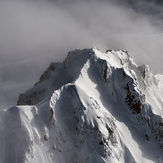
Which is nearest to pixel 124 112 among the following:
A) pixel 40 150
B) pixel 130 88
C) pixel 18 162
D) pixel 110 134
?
pixel 130 88

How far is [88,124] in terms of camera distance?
33.9 metres

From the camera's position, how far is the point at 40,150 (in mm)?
32406

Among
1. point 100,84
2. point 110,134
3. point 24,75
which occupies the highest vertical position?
point 24,75

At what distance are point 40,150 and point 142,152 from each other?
1887cm

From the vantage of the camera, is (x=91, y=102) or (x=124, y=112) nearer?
(x=91, y=102)

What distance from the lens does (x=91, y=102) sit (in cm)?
3619

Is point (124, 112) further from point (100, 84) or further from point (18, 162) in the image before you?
point (18, 162)

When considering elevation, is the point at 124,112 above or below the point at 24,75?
below

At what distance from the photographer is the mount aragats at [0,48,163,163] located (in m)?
32.4

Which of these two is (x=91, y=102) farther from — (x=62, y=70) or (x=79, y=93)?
(x=62, y=70)

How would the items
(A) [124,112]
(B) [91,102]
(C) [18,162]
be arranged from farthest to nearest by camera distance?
(A) [124,112] → (B) [91,102] → (C) [18,162]

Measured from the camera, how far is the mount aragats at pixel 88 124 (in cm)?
3241

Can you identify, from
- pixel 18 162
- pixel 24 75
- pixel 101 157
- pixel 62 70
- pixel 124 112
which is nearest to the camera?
pixel 18 162

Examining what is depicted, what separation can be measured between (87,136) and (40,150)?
307 inches
